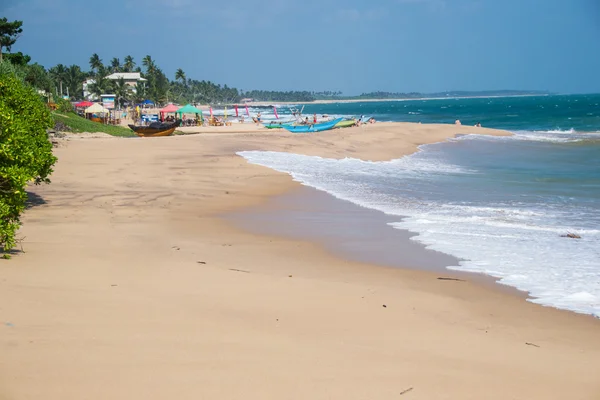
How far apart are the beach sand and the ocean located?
1.16 m

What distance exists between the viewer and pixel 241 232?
36.4 feet

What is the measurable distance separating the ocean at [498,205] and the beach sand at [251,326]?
116 centimetres

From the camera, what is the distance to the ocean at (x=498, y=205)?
28.1ft

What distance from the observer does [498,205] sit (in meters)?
14.5

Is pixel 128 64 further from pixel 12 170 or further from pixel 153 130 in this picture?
pixel 12 170

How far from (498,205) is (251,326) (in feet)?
33.6

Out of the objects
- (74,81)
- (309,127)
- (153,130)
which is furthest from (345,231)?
(74,81)

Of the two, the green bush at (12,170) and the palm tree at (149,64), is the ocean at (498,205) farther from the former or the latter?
the palm tree at (149,64)

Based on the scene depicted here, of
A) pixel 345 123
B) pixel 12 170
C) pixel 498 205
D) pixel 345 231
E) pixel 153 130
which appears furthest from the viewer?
pixel 345 123

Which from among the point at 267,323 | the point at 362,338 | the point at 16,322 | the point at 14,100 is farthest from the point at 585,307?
the point at 14,100

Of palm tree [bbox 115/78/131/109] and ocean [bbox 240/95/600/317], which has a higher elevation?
palm tree [bbox 115/78/131/109]

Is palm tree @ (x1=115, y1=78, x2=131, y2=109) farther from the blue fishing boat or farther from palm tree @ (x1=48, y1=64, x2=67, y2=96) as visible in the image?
the blue fishing boat

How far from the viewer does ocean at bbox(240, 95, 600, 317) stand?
337 inches

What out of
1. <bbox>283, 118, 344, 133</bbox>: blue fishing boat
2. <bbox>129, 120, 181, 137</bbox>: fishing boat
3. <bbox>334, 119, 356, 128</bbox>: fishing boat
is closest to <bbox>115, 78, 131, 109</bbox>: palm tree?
<bbox>334, 119, 356, 128</bbox>: fishing boat
